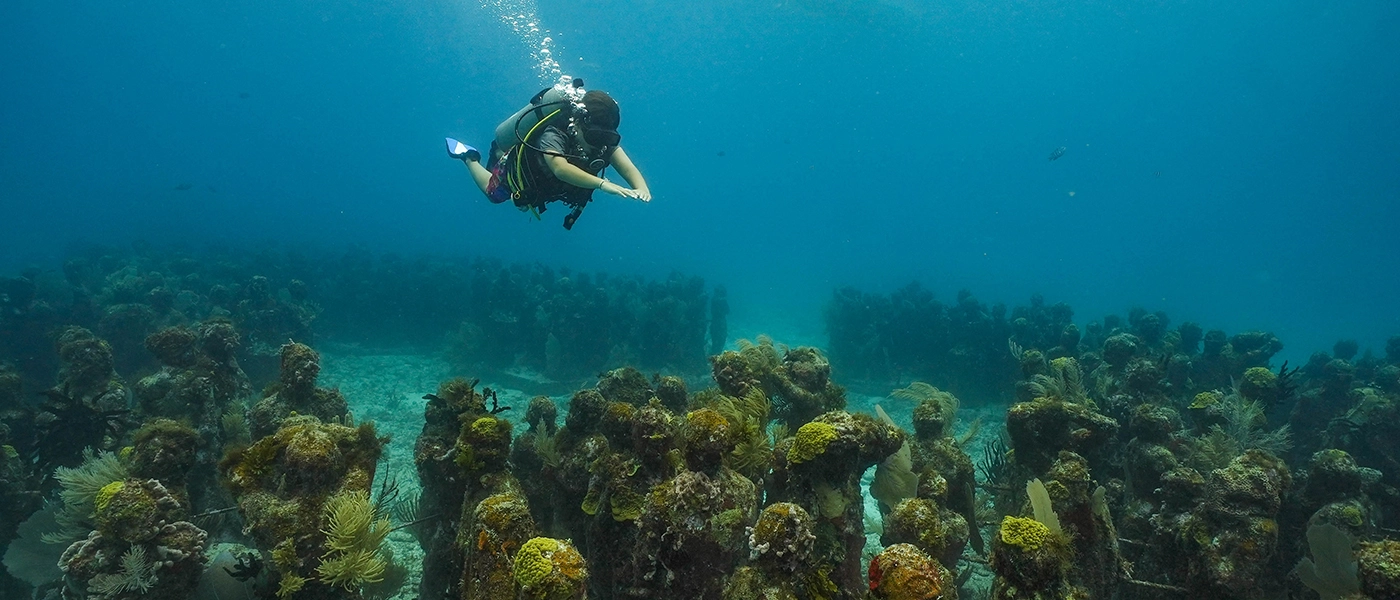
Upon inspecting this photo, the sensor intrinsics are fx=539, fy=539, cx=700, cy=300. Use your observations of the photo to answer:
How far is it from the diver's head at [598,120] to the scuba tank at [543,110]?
0.65 feet

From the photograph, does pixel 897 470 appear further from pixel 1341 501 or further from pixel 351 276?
pixel 351 276

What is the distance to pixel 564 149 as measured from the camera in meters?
7.29

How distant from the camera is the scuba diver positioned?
279 inches

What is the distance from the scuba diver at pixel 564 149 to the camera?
7.08 metres

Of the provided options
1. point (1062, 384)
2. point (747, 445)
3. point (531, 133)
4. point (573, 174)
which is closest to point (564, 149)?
point (531, 133)

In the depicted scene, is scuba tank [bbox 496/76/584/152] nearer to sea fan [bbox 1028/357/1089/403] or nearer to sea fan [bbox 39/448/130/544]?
sea fan [bbox 39/448/130/544]

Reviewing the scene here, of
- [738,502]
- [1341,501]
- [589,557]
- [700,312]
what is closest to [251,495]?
[589,557]

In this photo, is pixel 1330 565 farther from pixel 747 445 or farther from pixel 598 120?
pixel 598 120

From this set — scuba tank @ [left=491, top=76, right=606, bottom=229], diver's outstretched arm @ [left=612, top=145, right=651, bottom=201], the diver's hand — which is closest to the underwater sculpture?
the diver's hand

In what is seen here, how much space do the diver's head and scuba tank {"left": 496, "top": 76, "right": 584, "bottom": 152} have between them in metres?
0.20

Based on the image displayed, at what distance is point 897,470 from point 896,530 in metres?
0.96

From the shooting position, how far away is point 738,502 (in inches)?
144

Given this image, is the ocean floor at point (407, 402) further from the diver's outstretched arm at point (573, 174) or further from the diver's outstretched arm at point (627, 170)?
the diver's outstretched arm at point (627, 170)

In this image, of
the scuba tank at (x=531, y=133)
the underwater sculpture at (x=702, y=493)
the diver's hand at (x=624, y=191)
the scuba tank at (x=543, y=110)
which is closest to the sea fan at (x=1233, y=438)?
the underwater sculpture at (x=702, y=493)
